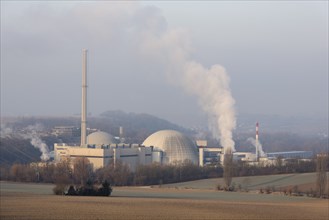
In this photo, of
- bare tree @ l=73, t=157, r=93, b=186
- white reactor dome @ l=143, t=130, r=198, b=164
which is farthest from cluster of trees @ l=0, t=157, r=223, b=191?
white reactor dome @ l=143, t=130, r=198, b=164

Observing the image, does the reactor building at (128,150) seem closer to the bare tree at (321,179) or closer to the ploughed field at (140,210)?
the bare tree at (321,179)

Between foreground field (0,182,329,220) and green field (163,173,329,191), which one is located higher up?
green field (163,173,329,191)

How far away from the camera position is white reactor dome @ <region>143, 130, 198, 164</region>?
86.1m

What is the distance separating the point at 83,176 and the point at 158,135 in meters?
29.5

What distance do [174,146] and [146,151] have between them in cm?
446

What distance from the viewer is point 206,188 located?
5700cm

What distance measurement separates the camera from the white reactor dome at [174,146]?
283ft

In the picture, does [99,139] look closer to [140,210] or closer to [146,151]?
[146,151]

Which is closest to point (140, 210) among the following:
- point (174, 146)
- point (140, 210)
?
point (140, 210)

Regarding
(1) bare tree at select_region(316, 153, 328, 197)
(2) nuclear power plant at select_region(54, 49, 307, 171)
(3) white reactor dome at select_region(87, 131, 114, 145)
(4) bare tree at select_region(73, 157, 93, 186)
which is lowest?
(1) bare tree at select_region(316, 153, 328, 197)

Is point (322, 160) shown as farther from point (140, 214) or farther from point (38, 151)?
point (38, 151)

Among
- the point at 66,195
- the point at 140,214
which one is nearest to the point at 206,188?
the point at 66,195

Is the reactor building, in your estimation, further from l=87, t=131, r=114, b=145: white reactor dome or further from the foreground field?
the foreground field

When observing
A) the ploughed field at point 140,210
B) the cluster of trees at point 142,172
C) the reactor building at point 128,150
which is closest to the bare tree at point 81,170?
the cluster of trees at point 142,172
